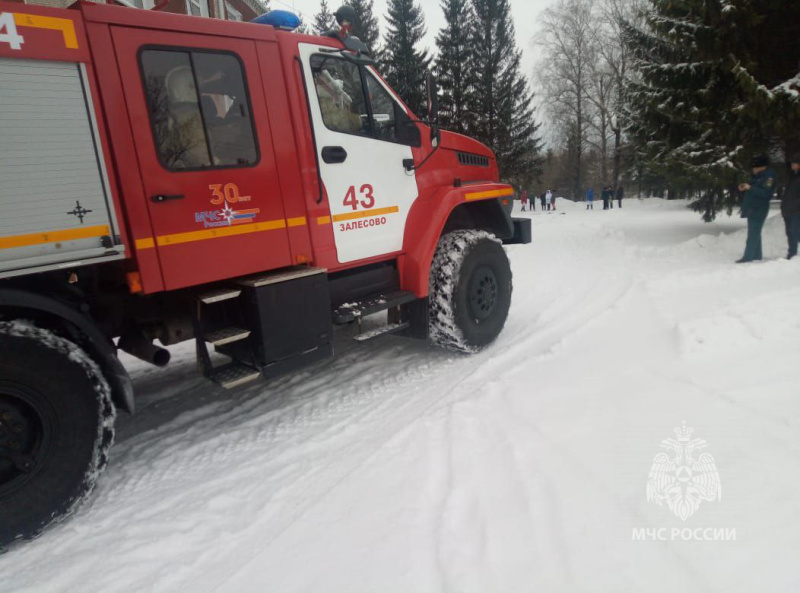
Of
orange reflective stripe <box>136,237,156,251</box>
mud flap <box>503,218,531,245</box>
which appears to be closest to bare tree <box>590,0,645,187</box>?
mud flap <box>503,218,531,245</box>

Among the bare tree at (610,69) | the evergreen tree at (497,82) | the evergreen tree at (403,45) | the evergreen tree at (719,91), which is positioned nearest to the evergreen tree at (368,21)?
the evergreen tree at (403,45)

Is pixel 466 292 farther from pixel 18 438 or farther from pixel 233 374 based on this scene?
pixel 18 438

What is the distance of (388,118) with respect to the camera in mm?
4414

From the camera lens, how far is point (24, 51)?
8.07 feet

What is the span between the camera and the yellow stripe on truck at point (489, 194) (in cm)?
499

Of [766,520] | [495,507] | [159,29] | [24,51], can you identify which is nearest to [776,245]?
[766,520]

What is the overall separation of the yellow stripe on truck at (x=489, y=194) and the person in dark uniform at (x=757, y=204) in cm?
459

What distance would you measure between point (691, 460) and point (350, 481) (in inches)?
77.0

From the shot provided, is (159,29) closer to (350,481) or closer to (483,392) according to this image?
(350,481)

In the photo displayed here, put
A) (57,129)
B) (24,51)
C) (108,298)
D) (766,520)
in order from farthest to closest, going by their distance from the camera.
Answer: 1. (108,298)
2. (57,129)
3. (24,51)
4. (766,520)

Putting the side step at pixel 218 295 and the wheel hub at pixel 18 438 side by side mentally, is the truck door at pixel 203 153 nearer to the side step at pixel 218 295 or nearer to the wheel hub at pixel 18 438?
the side step at pixel 218 295

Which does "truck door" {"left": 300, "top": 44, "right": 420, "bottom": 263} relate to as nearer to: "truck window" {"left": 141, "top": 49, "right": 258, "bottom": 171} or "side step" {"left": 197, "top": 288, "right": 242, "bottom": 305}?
"truck window" {"left": 141, "top": 49, "right": 258, "bottom": 171}

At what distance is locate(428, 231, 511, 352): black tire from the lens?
15.4ft

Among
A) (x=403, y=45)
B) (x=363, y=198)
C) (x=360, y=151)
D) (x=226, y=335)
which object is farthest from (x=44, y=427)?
(x=403, y=45)
